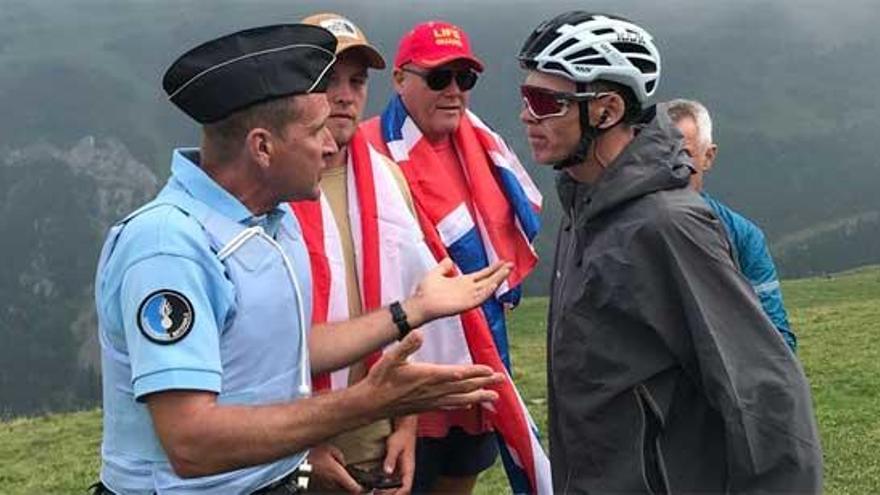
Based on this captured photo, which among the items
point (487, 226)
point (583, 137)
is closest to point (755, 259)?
point (487, 226)

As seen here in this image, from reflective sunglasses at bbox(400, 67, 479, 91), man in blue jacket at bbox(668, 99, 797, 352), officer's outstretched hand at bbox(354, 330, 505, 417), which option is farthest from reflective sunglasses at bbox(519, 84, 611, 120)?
man in blue jacket at bbox(668, 99, 797, 352)

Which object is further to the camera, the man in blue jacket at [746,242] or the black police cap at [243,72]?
the man in blue jacket at [746,242]

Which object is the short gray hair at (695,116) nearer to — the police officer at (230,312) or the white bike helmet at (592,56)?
the white bike helmet at (592,56)

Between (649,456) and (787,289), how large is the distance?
48.3 m

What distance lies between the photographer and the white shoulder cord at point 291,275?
348 cm

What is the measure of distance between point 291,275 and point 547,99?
142 centimetres

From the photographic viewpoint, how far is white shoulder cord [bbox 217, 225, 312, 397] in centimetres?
348

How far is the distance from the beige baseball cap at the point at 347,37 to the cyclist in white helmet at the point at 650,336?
1.10m

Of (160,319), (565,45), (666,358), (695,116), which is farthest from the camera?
(695,116)

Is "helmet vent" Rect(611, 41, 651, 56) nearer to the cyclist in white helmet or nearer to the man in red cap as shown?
the cyclist in white helmet

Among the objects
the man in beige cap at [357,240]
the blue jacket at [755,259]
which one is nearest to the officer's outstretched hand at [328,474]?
the man in beige cap at [357,240]

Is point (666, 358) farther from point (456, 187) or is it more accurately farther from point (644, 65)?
point (456, 187)

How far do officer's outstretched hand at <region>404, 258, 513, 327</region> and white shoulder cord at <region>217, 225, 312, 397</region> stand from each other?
0.75 metres

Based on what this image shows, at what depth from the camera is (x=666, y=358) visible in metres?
3.77
